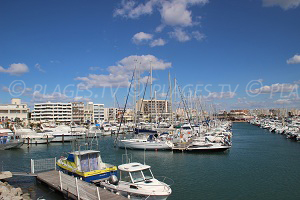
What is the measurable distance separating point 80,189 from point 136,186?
396cm

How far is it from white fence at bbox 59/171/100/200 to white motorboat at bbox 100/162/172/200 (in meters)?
1.87

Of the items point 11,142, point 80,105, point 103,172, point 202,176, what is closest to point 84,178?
point 103,172

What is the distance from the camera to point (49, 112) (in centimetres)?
14600

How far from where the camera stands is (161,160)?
37.1 metres

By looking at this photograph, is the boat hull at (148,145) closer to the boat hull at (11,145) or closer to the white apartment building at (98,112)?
the boat hull at (11,145)

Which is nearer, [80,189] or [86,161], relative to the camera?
[80,189]

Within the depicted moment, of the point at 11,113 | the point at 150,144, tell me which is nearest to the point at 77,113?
the point at 11,113

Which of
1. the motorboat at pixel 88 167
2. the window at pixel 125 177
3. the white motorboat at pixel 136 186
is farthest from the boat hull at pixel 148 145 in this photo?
the window at pixel 125 177

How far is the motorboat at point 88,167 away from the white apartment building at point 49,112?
13345cm

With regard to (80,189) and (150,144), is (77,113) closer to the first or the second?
(150,144)

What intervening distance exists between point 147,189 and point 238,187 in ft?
37.2

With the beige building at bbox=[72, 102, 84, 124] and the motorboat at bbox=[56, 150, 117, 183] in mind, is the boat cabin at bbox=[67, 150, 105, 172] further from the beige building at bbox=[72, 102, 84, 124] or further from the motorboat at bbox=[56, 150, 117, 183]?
the beige building at bbox=[72, 102, 84, 124]

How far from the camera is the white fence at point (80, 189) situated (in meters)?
15.5

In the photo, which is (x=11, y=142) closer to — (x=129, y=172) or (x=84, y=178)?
(x=84, y=178)
